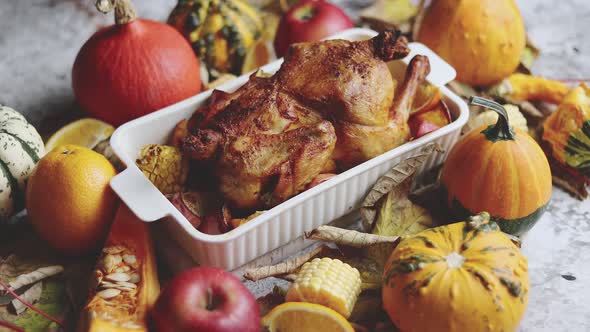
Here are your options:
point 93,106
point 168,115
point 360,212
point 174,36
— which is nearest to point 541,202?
point 360,212

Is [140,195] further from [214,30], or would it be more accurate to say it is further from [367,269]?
[214,30]

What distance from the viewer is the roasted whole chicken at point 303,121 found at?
1.87m

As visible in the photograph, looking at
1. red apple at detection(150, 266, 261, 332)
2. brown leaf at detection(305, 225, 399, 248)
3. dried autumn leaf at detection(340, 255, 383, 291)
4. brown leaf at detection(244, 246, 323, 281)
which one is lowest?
dried autumn leaf at detection(340, 255, 383, 291)

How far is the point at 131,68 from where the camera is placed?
7.31 ft

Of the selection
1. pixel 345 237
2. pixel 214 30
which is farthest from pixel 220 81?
pixel 345 237

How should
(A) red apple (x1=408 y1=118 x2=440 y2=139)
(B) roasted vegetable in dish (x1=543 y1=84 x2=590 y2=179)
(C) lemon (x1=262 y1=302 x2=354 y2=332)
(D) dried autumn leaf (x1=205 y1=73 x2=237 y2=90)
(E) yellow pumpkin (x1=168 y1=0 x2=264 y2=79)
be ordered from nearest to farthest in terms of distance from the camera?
1. (C) lemon (x1=262 y1=302 x2=354 y2=332)
2. (A) red apple (x1=408 y1=118 x2=440 y2=139)
3. (B) roasted vegetable in dish (x1=543 y1=84 x2=590 y2=179)
4. (D) dried autumn leaf (x1=205 y1=73 x2=237 y2=90)
5. (E) yellow pumpkin (x1=168 y1=0 x2=264 y2=79)

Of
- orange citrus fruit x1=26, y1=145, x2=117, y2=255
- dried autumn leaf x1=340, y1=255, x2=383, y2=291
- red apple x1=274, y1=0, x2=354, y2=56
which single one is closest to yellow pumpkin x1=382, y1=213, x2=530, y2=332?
dried autumn leaf x1=340, y1=255, x2=383, y2=291

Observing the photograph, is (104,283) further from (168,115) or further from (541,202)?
(541,202)

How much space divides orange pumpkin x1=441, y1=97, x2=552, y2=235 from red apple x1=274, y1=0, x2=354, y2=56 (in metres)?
0.80

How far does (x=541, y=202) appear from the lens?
196cm

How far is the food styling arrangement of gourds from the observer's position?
1669 mm

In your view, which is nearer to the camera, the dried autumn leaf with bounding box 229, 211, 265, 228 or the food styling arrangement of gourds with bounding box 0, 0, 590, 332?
the food styling arrangement of gourds with bounding box 0, 0, 590, 332

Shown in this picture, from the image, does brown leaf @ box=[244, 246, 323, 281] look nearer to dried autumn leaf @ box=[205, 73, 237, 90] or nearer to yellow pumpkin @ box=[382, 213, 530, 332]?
yellow pumpkin @ box=[382, 213, 530, 332]

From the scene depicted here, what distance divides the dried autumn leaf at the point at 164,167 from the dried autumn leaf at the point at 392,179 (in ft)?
1.74
